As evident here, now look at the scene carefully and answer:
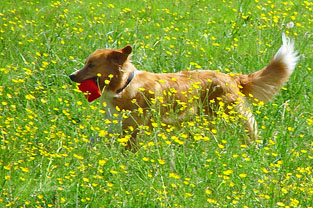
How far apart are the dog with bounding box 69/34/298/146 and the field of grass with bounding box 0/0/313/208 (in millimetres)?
173

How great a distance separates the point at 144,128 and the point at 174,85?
1113mm

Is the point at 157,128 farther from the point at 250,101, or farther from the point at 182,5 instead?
the point at 182,5

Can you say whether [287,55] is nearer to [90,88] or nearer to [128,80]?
[128,80]

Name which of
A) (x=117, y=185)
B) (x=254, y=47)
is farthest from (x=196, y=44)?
(x=117, y=185)

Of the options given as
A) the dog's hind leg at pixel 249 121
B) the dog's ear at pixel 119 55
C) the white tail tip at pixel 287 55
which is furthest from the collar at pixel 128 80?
the white tail tip at pixel 287 55

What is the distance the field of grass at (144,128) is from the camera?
Result: 450 cm

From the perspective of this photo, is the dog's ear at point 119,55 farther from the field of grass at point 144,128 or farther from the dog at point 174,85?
the field of grass at point 144,128

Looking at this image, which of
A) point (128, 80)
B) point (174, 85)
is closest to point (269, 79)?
point (174, 85)

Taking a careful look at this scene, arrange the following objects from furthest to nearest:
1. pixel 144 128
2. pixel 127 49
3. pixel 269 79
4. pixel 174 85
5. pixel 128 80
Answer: pixel 269 79
pixel 174 85
pixel 128 80
pixel 127 49
pixel 144 128

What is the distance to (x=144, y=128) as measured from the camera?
513 centimetres

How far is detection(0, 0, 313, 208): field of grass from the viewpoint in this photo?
4500 millimetres

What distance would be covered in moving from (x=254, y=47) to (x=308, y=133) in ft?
7.90

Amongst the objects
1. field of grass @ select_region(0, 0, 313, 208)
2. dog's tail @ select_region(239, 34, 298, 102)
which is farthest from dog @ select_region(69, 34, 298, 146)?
field of grass @ select_region(0, 0, 313, 208)

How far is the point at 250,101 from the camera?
19.9 feet
